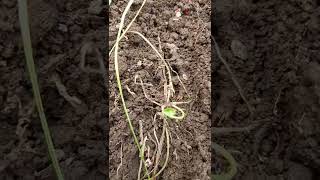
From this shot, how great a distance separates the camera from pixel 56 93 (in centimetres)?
200

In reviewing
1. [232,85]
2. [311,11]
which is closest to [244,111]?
[232,85]

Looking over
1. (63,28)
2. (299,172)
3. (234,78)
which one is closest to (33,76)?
(63,28)

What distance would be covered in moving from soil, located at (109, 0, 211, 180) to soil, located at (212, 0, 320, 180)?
44 mm

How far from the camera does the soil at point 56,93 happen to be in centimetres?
192

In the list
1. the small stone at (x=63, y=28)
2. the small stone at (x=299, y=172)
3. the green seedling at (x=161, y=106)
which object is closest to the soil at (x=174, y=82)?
Result: the green seedling at (x=161, y=106)

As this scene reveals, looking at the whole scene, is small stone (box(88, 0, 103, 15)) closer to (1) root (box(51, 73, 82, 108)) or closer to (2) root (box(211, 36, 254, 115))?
(1) root (box(51, 73, 82, 108))

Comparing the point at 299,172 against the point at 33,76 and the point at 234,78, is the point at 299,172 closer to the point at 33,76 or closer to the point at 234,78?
the point at 234,78

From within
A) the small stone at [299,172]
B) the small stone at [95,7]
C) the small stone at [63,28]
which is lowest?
the small stone at [299,172]

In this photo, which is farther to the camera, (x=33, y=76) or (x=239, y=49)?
(x=239, y=49)

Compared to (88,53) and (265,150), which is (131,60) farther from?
(265,150)

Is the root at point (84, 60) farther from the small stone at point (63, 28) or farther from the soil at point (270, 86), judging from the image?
the soil at point (270, 86)

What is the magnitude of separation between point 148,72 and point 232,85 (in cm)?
29

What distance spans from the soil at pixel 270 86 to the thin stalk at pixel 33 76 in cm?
52

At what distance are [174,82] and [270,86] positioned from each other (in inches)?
12.9
